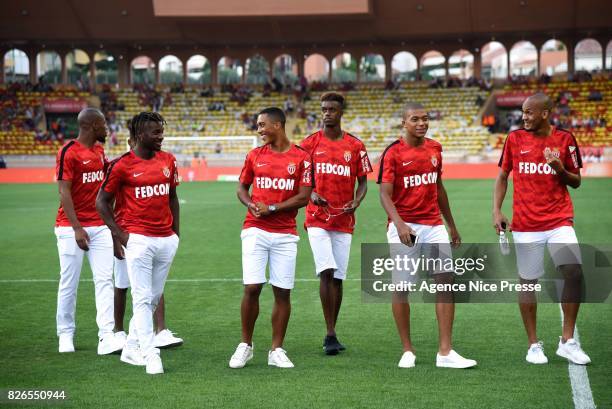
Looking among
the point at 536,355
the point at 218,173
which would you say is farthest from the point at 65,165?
the point at 218,173

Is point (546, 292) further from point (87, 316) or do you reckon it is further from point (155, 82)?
point (155, 82)

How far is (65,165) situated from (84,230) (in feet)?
1.96

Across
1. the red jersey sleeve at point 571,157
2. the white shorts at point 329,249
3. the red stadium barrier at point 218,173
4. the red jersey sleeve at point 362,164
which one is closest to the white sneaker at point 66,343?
the white shorts at point 329,249

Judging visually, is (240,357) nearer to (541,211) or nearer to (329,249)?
(329,249)

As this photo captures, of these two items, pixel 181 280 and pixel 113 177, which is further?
pixel 181 280

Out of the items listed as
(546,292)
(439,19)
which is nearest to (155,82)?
(439,19)

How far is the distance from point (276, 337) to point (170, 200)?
4.83 feet

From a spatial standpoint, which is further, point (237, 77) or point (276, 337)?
point (237, 77)

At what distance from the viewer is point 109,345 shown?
818 cm

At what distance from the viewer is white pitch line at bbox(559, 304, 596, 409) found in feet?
20.8

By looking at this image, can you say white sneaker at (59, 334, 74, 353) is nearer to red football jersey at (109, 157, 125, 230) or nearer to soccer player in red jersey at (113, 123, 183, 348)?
soccer player in red jersey at (113, 123, 183, 348)

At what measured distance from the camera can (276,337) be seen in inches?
305

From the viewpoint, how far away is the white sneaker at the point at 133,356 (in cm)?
776

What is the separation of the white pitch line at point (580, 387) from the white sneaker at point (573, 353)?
0.04 m
